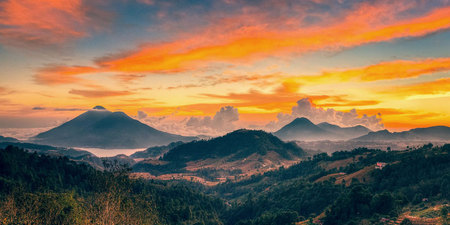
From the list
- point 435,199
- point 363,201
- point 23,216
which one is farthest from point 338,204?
point 23,216

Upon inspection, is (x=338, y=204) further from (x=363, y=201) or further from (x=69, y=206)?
(x=69, y=206)

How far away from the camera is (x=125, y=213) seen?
126 m

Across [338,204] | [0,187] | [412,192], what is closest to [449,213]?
[338,204]

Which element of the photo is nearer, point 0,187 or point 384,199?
point 384,199

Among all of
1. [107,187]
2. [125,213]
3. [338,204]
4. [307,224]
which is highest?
[107,187]

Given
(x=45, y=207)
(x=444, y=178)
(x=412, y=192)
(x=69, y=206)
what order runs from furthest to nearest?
(x=412, y=192)
(x=444, y=178)
(x=69, y=206)
(x=45, y=207)

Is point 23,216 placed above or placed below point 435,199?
above

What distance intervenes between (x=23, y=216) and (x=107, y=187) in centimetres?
3082

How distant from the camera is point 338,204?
188m

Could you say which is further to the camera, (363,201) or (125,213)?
(363,201)

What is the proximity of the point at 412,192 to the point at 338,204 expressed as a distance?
5128 centimetres

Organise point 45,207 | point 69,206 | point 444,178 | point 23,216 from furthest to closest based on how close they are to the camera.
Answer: point 444,178 < point 69,206 < point 45,207 < point 23,216

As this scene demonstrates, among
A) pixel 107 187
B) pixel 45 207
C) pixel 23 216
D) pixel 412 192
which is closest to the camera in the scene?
pixel 23 216

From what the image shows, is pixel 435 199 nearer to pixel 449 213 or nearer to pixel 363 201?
pixel 363 201
